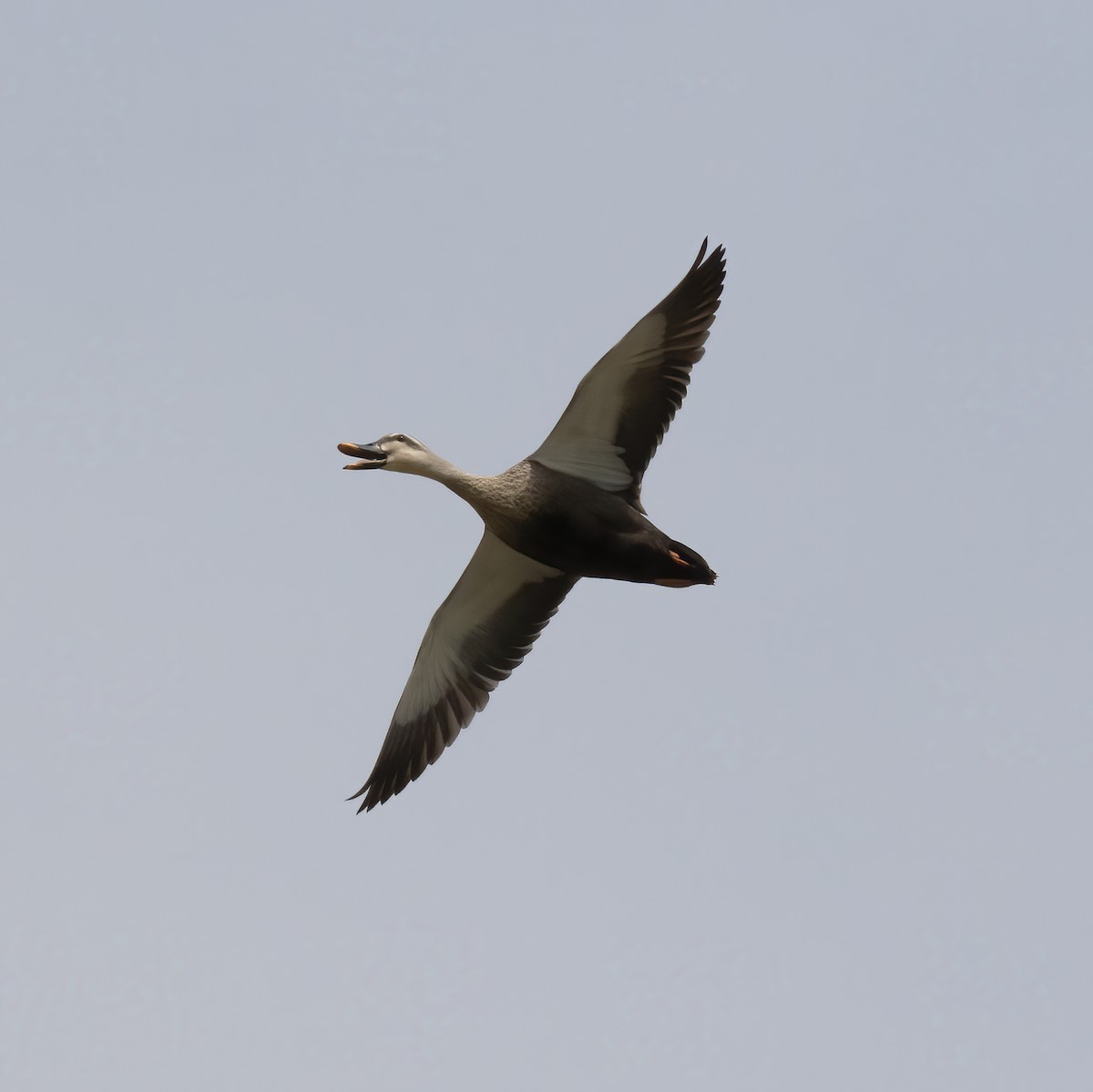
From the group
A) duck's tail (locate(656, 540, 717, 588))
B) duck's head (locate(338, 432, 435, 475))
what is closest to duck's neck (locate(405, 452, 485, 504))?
duck's head (locate(338, 432, 435, 475))

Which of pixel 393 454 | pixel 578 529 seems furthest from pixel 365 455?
pixel 578 529

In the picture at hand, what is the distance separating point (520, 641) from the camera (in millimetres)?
15180

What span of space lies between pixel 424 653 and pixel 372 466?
6.50ft

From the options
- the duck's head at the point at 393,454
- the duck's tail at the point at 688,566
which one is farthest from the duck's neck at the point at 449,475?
the duck's tail at the point at 688,566

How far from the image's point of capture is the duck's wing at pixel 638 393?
1384cm

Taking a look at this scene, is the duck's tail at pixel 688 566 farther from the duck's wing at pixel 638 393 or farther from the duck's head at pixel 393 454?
the duck's head at pixel 393 454

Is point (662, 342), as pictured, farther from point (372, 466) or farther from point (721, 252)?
point (372, 466)

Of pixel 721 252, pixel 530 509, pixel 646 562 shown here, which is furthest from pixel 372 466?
pixel 721 252

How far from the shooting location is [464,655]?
15336 mm

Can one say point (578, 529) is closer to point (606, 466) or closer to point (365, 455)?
point (606, 466)

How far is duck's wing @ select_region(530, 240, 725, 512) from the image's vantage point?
1384cm

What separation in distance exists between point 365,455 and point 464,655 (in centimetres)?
212

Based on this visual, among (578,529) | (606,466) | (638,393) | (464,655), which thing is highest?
(638,393)

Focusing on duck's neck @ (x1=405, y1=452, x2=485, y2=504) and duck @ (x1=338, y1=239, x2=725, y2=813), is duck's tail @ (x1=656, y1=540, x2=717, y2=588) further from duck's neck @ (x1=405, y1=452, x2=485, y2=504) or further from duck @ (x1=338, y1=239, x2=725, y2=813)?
duck's neck @ (x1=405, y1=452, x2=485, y2=504)
